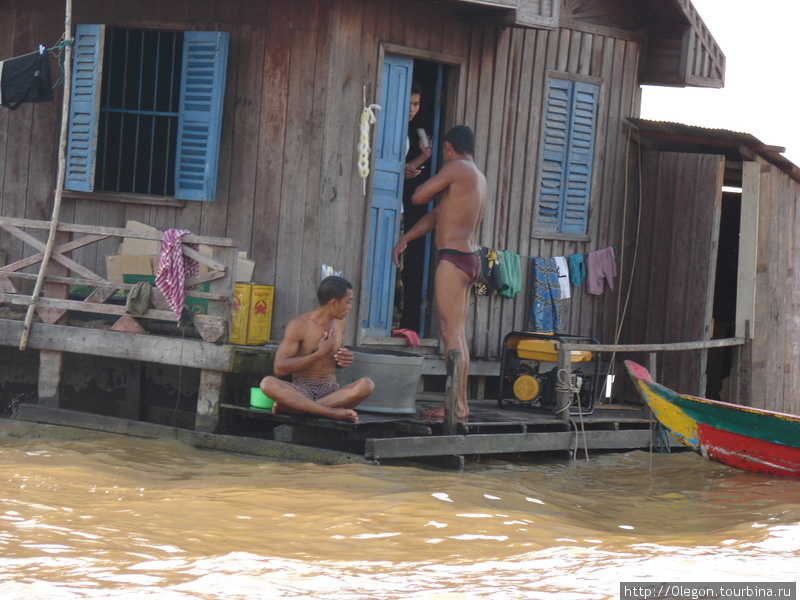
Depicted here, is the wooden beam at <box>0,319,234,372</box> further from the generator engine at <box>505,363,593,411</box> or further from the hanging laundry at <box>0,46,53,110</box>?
the generator engine at <box>505,363,593,411</box>

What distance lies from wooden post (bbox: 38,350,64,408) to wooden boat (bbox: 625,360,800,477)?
4.79 meters

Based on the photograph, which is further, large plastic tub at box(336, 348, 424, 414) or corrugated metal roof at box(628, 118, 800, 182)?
corrugated metal roof at box(628, 118, 800, 182)

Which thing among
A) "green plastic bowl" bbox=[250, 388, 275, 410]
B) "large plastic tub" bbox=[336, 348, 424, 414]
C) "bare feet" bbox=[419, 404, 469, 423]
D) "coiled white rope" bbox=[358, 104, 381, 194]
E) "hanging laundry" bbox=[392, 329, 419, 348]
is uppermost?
"coiled white rope" bbox=[358, 104, 381, 194]

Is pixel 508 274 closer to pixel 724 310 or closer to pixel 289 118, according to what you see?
pixel 289 118

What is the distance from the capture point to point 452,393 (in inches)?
321

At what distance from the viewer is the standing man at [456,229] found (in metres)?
8.42

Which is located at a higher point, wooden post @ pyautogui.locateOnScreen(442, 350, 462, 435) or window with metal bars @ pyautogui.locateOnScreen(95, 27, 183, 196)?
window with metal bars @ pyautogui.locateOnScreen(95, 27, 183, 196)

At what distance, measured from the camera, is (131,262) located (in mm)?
9195

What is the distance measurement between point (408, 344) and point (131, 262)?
263 cm

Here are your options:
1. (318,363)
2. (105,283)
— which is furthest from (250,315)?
(105,283)

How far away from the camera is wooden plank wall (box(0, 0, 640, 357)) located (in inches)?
358

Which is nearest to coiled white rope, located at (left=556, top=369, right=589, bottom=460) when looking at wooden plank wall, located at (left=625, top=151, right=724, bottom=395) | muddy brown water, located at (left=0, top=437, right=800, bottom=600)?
muddy brown water, located at (left=0, top=437, right=800, bottom=600)

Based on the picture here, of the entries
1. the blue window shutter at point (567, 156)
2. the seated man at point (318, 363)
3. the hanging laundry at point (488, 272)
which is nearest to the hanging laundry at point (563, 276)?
the blue window shutter at point (567, 156)

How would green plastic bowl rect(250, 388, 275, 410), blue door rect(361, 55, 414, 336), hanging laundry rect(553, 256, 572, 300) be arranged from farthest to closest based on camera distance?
hanging laundry rect(553, 256, 572, 300)
blue door rect(361, 55, 414, 336)
green plastic bowl rect(250, 388, 275, 410)
